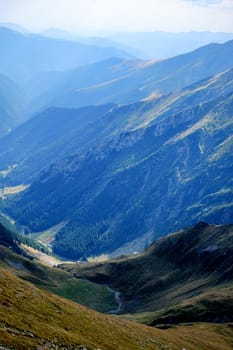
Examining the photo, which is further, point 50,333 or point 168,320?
point 168,320

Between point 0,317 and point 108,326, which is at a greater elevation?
point 108,326

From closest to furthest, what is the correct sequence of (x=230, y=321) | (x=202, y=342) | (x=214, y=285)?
(x=202, y=342) → (x=230, y=321) → (x=214, y=285)

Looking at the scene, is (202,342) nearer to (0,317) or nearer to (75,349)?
(75,349)

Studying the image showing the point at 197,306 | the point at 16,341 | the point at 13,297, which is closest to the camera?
the point at 16,341

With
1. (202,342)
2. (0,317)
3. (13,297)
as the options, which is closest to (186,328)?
(202,342)

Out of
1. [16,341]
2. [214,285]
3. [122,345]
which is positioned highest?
[214,285]

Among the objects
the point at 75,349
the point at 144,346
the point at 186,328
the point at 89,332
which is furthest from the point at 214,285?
the point at 75,349

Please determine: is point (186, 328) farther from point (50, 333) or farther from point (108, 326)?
point (50, 333)
